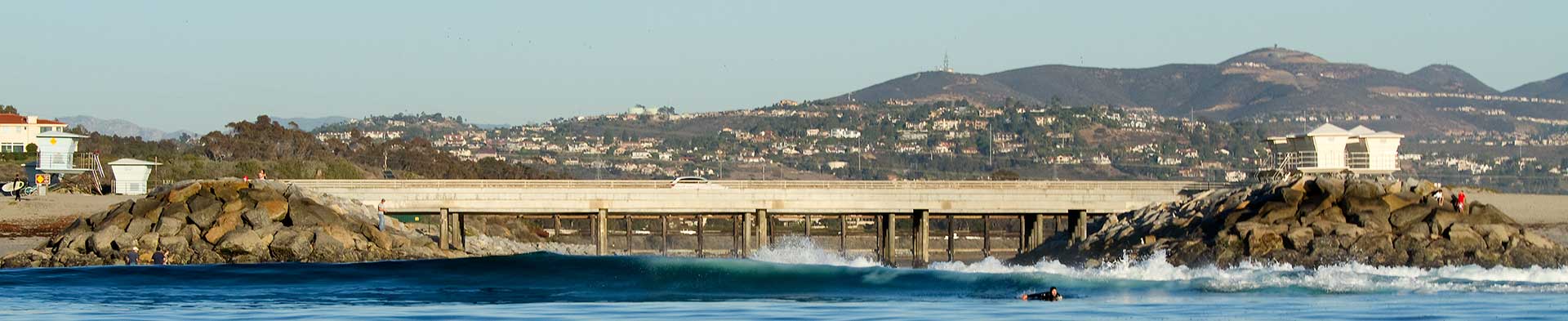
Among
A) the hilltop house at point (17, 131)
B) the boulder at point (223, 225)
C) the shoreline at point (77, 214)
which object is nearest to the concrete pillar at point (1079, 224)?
the shoreline at point (77, 214)

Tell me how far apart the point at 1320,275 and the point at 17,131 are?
78.2 meters

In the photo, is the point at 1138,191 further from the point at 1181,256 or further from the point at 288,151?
the point at 288,151

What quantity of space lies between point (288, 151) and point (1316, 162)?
7012cm

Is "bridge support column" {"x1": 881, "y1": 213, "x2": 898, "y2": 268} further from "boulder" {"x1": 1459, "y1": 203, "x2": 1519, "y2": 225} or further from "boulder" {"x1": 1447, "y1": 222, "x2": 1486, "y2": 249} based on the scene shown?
"boulder" {"x1": 1447, "y1": 222, "x2": 1486, "y2": 249}

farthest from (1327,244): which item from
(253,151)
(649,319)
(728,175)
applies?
(728,175)

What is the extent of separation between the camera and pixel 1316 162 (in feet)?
195

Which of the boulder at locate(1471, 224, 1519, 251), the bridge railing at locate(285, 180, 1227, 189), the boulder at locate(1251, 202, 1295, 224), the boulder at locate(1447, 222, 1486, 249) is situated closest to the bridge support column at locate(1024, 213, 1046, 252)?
the bridge railing at locate(285, 180, 1227, 189)

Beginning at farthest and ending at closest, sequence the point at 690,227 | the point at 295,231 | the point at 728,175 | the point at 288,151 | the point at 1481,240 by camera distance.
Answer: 1. the point at 728,175
2. the point at 288,151
3. the point at 690,227
4. the point at 295,231
5. the point at 1481,240

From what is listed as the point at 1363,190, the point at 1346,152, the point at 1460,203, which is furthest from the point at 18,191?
the point at 1460,203

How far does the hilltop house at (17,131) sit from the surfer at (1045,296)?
74.3 metres

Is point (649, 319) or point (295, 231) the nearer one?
point (649, 319)

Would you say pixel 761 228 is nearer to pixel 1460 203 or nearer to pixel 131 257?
pixel 131 257

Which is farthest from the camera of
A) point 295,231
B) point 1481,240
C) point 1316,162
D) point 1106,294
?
point 1316,162

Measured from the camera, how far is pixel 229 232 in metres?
54.6
